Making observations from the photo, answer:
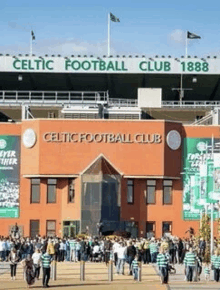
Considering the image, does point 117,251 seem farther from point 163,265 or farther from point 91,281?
→ point 163,265

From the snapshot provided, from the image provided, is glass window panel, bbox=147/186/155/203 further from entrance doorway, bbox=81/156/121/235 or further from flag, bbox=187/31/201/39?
flag, bbox=187/31/201/39

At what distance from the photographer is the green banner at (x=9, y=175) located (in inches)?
3246

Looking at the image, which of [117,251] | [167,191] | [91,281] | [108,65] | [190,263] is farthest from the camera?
[108,65]

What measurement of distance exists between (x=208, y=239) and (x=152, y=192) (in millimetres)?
19668

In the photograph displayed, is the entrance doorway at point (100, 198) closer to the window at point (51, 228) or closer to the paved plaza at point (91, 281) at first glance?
the window at point (51, 228)

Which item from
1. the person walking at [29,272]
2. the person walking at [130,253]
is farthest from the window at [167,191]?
the person walking at [29,272]

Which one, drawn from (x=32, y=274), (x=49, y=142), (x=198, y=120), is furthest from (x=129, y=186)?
(x=32, y=274)

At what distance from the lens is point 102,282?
46250 millimetres

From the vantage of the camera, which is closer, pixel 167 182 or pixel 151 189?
pixel 167 182

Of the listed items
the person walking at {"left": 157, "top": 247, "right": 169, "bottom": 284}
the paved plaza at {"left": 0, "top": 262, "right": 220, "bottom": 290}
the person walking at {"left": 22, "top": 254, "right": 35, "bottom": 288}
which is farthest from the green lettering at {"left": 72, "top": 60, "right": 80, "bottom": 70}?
the person walking at {"left": 22, "top": 254, "right": 35, "bottom": 288}

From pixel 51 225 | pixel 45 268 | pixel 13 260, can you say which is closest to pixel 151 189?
pixel 51 225

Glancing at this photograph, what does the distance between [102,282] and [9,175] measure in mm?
37601

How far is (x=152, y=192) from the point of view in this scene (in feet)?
276

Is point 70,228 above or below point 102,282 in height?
above
